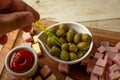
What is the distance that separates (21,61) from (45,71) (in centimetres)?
10

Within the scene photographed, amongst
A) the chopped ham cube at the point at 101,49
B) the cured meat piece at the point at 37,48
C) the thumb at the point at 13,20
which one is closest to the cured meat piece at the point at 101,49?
the chopped ham cube at the point at 101,49

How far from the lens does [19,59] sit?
2.99 feet

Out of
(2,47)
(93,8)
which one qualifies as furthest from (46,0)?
(2,47)

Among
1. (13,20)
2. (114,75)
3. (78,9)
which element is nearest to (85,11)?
(78,9)

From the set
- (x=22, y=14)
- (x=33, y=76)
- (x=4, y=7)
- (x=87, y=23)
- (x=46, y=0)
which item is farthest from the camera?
(x=46, y=0)

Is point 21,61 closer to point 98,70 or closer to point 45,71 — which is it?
point 45,71

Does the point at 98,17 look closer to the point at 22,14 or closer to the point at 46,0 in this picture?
the point at 46,0

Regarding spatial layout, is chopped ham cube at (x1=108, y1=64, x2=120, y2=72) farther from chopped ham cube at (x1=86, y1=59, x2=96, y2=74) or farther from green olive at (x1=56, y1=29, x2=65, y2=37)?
green olive at (x1=56, y1=29, x2=65, y2=37)

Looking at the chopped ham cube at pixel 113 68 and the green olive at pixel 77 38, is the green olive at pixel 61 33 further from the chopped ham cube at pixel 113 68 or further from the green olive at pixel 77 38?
the chopped ham cube at pixel 113 68

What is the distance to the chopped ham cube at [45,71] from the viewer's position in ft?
3.10

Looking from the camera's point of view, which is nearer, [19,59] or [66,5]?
[19,59]

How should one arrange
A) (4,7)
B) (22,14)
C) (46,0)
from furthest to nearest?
(46,0)
(4,7)
(22,14)

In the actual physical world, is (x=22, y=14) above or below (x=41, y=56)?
above

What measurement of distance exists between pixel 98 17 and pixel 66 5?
0.16 metres
